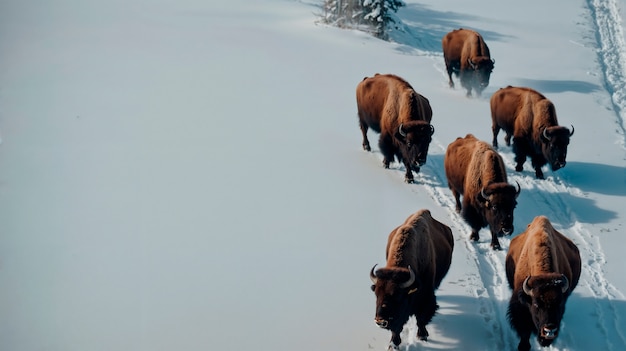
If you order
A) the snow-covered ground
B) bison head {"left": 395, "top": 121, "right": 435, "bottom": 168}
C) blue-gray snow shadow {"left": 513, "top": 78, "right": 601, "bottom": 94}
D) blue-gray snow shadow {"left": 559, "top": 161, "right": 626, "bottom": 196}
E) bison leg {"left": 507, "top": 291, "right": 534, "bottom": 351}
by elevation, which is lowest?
the snow-covered ground

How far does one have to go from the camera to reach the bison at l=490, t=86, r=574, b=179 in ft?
39.8

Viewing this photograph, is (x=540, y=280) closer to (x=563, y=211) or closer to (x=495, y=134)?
(x=563, y=211)

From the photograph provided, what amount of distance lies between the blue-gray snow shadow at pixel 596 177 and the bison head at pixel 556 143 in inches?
31.6

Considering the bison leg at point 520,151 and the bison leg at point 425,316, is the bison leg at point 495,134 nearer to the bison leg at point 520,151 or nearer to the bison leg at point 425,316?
the bison leg at point 520,151

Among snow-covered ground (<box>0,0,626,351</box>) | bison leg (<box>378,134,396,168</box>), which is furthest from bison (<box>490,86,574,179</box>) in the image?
bison leg (<box>378,134,396,168</box>)

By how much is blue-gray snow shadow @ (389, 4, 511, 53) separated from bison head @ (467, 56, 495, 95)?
291 inches

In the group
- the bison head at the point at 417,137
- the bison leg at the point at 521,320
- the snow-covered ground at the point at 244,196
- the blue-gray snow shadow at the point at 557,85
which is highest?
the bison head at the point at 417,137

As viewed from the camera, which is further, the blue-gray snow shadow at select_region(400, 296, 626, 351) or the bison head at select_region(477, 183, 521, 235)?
the bison head at select_region(477, 183, 521, 235)

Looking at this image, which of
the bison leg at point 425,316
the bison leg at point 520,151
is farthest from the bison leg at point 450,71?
the bison leg at point 425,316

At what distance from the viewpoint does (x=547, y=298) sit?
6.56 meters

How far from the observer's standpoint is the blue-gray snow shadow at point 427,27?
2733cm

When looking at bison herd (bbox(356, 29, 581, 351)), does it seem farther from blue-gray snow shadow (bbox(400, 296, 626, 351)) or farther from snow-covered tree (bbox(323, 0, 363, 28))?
snow-covered tree (bbox(323, 0, 363, 28))

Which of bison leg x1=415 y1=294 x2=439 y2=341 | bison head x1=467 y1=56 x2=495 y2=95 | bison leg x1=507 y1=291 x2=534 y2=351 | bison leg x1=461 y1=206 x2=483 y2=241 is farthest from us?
bison head x1=467 y1=56 x2=495 y2=95

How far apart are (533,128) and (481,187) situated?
12.5ft
